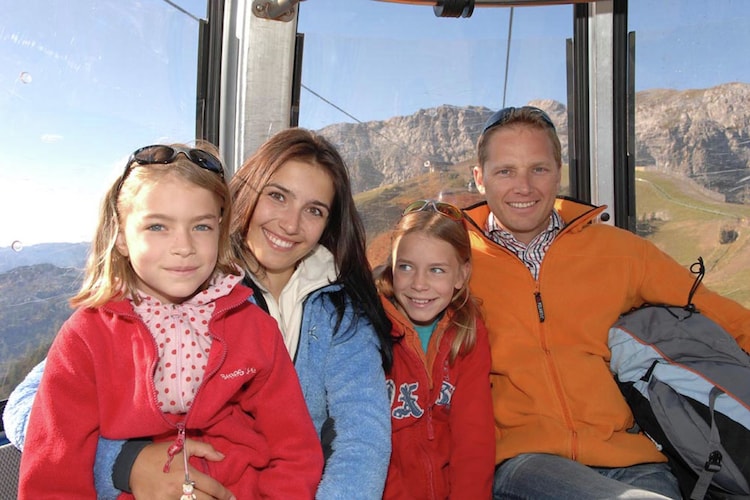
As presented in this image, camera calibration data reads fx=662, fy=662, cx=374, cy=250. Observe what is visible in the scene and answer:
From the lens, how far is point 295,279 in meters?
2.19

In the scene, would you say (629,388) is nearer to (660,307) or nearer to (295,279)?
(660,307)

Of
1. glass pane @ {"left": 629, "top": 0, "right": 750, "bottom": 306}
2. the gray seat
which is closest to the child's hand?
the gray seat

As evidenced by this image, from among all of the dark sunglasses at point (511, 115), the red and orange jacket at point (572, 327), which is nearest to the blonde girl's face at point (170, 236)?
the red and orange jacket at point (572, 327)

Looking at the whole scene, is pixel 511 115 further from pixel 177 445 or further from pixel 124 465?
pixel 124 465

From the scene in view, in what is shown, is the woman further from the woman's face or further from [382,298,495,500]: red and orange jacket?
[382,298,495,500]: red and orange jacket

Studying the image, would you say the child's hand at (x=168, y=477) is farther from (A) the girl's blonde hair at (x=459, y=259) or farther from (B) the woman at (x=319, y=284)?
(A) the girl's blonde hair at (x=459, y=259)

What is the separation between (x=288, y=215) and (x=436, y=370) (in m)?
0.75

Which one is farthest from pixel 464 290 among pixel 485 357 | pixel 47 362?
pixel 47 362

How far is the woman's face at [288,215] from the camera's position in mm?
2100

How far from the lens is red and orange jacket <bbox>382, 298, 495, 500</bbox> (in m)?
2.21

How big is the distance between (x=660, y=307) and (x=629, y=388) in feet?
1.08

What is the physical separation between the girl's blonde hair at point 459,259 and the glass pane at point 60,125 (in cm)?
93

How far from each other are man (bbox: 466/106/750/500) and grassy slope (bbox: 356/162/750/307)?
924mm

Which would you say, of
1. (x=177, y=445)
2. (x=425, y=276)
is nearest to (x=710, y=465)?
(x=425, y=276)
